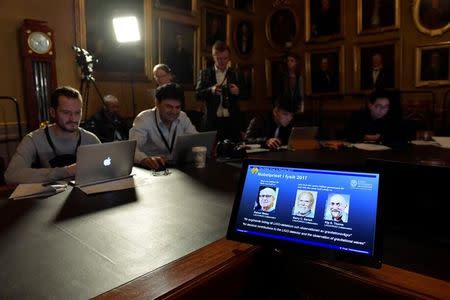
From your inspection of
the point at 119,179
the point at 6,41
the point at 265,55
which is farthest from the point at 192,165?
the point at 265,55

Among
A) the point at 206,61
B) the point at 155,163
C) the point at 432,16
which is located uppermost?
the point at 432,16

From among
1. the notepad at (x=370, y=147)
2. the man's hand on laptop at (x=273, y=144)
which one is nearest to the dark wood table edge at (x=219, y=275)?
the man's hand on laptop at (x=273, y=144)

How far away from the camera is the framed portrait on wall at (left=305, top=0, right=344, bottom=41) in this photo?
618 centimetres

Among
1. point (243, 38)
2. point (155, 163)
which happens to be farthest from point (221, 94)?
point (243, 38)

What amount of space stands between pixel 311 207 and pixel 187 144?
5.26 ft

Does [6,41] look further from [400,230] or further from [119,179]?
[400,230]

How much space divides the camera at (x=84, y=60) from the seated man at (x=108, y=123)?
458 millimetres

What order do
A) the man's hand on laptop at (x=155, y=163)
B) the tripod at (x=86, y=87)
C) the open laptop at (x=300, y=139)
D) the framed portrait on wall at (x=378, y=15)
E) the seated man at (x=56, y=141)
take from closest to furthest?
the seated man at (x=56, y=141)
the man's hand on laptop at (x=155, y=163)
the open laptop at (x=300, y=139)
the tripod at (x=86, y=87)
the framed portrait on wall at (x=378, y=15)

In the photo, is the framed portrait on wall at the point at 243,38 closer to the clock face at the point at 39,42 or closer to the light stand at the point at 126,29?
the light stand at the point at 126,29

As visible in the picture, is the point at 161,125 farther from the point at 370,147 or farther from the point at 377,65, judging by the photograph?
the point at 377,65

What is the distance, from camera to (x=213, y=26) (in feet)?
20.4

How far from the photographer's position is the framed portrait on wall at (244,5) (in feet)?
22.0

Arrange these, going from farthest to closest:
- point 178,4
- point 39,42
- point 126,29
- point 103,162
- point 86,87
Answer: point 178,4, point 86,87, point 126,29, point 39,42, point 103,162

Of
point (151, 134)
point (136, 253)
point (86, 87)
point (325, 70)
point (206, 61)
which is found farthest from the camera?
point (325, 70)
